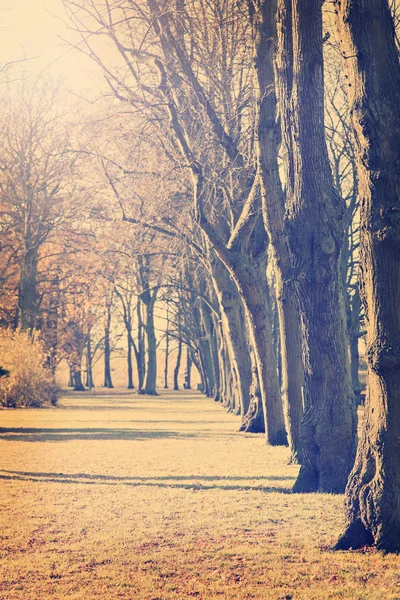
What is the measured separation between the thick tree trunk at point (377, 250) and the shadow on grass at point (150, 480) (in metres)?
3.61

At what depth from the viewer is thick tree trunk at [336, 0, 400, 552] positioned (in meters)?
6.67

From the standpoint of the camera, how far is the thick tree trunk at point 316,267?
9484mm

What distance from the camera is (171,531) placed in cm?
761

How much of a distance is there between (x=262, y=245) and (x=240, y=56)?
189 inches

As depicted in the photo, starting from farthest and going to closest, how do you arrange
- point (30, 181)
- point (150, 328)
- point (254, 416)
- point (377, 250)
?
point (150, 328), point (30, 181), point (254, 416), point (377, 250)

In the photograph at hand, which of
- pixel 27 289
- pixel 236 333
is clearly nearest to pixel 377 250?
pixel 236 333

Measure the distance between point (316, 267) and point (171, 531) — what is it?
3921mm

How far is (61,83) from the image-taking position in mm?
36094

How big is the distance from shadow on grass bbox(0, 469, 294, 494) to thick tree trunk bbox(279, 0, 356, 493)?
Result: 0.84 meters

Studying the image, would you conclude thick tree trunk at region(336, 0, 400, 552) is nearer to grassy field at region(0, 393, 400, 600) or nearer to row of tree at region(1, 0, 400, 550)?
row of tree at region(1, 0, 400, 550)

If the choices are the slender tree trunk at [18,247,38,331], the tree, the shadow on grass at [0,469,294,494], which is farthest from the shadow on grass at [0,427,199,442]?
the slender tree trunk at [18,247,38,331]

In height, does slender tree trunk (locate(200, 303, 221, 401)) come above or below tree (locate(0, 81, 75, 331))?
below

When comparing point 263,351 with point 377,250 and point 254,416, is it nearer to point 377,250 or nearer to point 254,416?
point 254,416

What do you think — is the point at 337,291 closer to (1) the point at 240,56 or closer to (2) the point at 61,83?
(1) the point at 240,56
